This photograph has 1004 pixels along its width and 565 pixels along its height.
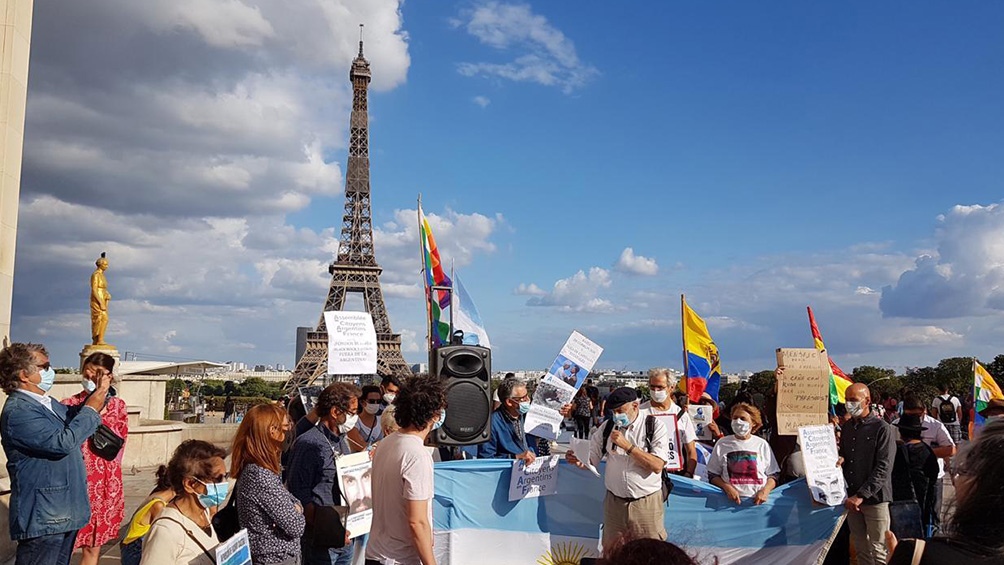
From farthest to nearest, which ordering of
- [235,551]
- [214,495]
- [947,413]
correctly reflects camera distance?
[947,413] < [214,495] < [235,551]

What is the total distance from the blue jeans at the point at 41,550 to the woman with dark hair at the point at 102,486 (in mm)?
856

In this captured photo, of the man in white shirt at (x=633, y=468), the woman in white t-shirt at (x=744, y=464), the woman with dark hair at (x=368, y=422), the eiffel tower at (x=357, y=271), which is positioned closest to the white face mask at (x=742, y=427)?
the woman in white t-shirt at (x=744, y=464)

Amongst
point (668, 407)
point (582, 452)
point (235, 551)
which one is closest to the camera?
point (235, 551)

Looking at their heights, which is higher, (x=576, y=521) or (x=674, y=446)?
(x=674, y=446)

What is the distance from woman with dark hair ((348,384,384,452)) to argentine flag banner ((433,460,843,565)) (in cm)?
71

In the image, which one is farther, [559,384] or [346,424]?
[559,384]

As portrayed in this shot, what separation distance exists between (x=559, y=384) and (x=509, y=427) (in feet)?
2.29

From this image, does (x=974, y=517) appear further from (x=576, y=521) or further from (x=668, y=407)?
(x=576, y=521)

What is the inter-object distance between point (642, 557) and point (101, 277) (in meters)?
16.6

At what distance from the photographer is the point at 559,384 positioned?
23.8ft

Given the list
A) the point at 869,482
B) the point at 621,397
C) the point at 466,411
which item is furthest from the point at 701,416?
the point at 466,411

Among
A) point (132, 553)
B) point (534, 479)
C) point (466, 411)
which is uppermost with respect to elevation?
point (466, 411)

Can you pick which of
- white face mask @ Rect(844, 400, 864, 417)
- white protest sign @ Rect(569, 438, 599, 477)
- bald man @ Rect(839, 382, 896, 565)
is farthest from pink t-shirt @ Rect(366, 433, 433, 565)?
white face mask @ Rect(844, 400, 864, 417)

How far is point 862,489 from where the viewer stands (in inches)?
241
